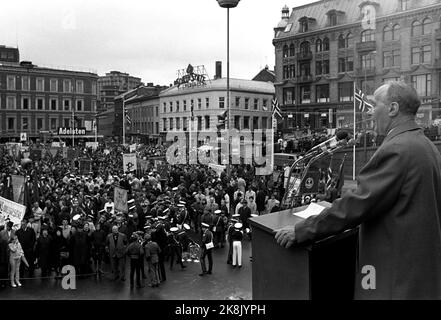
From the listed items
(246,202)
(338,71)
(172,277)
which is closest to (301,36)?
(338,71)

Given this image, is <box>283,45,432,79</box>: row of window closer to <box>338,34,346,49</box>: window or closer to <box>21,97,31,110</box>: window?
<box>338,34,346,49</box>: window

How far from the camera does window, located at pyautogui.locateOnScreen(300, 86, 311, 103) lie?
2280 inches

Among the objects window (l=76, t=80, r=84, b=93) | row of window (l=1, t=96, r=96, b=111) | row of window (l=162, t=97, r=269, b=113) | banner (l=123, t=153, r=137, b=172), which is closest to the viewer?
banner (l=123, t=153, r=137, b=172)

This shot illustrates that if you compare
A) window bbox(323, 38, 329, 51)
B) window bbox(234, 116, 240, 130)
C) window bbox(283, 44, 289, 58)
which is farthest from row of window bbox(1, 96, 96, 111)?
window bbox(323, 38, 329, 51)

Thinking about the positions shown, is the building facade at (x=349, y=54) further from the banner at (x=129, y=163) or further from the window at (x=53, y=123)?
the window at (x=53, y=123)

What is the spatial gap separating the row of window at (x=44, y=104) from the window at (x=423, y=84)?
54968 millimetres

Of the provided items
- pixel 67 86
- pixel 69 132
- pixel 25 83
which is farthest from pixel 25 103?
pixel 69 132

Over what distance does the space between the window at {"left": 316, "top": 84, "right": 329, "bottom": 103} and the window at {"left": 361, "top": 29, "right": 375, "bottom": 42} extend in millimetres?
8201

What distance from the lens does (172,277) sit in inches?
583

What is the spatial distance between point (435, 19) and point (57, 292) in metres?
40.2

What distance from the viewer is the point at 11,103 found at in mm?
71375

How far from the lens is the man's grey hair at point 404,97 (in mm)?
2527

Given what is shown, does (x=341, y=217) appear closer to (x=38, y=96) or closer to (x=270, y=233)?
(x=270, y=233)

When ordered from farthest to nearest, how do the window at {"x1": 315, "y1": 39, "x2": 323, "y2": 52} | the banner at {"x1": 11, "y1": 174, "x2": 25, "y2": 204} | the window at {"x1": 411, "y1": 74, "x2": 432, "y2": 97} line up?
the window at {"x1": 315, "y1": 39, "x2": 323, "y2": 52} → the window at {"x1": 411, "y1": 74, "x2": 432, "y2": 97} → the banner at {"x1": 11, "y1": 174, "x2": 25, "y2": 204}
